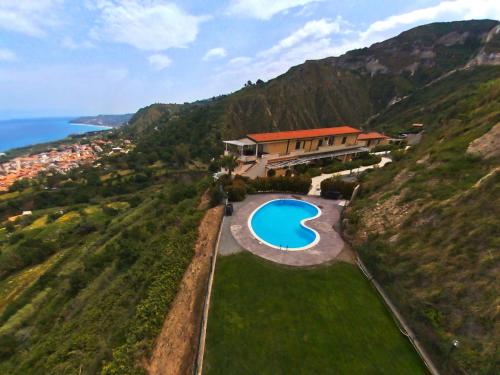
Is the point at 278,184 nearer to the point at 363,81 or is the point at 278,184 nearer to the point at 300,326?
the point at 300,326

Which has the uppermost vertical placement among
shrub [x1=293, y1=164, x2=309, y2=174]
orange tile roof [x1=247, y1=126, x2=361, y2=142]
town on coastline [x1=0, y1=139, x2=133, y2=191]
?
orange tile roof [x1=247, y1=126, x2=361, y2=142]

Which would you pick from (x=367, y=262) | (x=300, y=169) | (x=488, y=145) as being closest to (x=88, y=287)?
(x=367, y=262)

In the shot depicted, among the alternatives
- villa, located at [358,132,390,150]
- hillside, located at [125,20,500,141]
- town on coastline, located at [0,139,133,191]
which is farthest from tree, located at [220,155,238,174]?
town on coastline, located at [0,139,133,191]

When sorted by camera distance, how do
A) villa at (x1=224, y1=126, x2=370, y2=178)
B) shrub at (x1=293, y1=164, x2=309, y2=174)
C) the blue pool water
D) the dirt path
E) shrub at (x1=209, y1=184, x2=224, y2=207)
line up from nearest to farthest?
the dirt path, the blue pool water, shrub at (x1=209, y1=184, x2=224, y2=207), villa at (x1=224, y1=126, x2=370, y2=178), shrub at (x1=293, y1=164, x2=309, y2=174)

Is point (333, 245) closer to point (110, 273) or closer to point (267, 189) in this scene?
point (267, 189)

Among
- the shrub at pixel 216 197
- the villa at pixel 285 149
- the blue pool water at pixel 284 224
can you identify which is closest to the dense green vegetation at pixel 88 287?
the shrub at pixel 216 197

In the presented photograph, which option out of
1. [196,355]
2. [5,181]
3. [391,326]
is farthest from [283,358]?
[5,181]

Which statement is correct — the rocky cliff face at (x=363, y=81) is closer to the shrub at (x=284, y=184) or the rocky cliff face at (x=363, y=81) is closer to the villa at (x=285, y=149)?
the villa at (x=285, y=149)

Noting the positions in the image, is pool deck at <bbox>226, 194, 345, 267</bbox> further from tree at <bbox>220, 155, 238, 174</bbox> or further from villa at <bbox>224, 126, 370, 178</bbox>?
villa at <bbox>224, 126, 370, 178</bbox>
